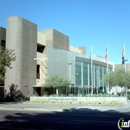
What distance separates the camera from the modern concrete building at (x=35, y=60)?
137 feet

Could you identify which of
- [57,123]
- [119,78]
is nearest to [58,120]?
[57,123]

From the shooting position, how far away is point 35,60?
4612 centimetres

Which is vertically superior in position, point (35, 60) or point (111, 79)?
point (35, 60)

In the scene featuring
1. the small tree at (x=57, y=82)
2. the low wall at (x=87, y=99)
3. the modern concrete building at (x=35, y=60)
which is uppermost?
Result: the modern concrete building at (x=35, y=60)

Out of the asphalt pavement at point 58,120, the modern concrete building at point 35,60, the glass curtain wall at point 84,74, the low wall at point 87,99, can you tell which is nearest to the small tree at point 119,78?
the modern concrete building at point 35,60

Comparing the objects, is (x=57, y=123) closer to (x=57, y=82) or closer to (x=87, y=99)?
(x=87, y=99)

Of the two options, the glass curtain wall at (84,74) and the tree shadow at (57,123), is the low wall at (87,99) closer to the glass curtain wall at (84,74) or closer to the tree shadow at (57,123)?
the glass curtain wall at (84,74)

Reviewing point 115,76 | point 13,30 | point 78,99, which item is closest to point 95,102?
point 78,99

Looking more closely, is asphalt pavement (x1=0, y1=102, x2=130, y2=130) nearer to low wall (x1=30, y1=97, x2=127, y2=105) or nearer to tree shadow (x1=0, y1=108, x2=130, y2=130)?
tree shadow (x1=0, y1=108, x2=130, y2=130)

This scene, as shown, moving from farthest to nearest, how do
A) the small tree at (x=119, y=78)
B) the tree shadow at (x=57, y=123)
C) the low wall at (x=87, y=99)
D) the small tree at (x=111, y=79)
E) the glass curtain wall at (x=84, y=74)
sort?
the glass curtain wall at (x=84, y=74) → the small tree at (x=111, y=79) → the small tree at (x=119, y=78) → the low wall at (x=87, y=99) → the tree shadow at (x=57, y=123)

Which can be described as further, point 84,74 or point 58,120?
point 84,74

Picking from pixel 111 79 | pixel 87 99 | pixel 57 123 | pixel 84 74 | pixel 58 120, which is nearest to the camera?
pixel 57 123

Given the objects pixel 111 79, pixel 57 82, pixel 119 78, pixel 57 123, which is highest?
pixel 119 78

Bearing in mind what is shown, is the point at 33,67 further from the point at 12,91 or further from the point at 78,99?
the point at 78,99
